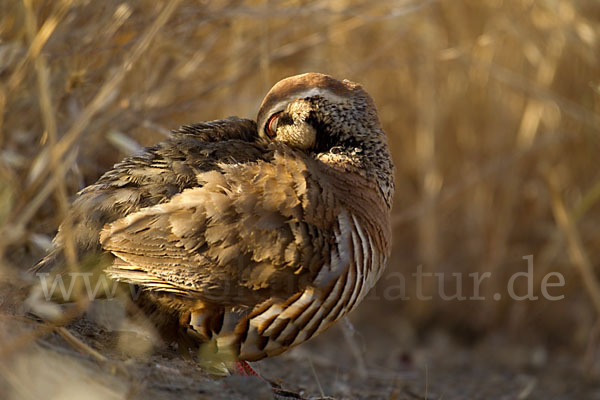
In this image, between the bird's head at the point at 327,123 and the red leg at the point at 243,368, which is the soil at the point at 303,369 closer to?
the red leg at the point at 243,368

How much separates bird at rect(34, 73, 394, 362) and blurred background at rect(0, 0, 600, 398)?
1330 mm

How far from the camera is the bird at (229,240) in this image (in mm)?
3551

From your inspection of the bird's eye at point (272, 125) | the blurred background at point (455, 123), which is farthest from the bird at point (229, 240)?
the blurred background at point (455, 123)

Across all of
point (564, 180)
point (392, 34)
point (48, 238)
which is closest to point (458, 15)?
point (392, 34)

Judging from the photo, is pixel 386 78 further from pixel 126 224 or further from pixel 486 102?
pixel 126 224

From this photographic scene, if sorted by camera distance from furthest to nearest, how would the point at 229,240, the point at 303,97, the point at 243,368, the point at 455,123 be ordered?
the point at 455,123
the point at 303,97
the point at 243,368
the point at 229,240

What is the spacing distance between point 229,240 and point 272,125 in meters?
0.85

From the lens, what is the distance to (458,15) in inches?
292

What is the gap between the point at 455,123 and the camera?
308 inches

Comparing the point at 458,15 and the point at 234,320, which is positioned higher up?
the point at 458,15

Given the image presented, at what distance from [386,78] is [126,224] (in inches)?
198

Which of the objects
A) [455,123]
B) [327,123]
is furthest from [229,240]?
[455,123]

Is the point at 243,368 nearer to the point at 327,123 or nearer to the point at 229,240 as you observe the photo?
the point at 229,240

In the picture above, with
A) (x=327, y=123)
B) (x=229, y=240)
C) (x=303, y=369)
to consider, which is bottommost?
(x=303, y=369)
